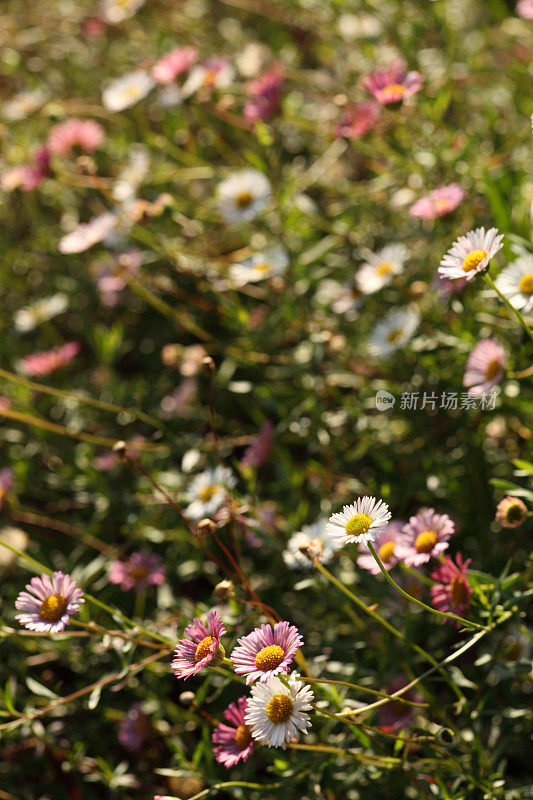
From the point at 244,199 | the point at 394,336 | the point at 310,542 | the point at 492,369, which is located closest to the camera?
the point at 310,542

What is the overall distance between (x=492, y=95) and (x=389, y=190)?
21.3 inches

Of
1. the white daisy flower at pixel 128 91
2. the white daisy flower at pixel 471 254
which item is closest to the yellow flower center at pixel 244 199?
the white daisy flower at pixel 128 91

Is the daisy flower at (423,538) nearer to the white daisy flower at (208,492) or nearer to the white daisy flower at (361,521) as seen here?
the white daisy flower at (361,521)

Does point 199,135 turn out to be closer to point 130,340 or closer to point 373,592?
point 130,340

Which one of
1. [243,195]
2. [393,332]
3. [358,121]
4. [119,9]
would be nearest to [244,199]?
[243,195]

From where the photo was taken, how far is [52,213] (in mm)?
2637

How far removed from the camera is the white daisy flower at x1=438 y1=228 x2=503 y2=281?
1.13 meters

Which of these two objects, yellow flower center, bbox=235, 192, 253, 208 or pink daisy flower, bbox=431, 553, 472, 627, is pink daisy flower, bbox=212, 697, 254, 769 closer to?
pink daisy flower, bbox=431, 553, 472, 627

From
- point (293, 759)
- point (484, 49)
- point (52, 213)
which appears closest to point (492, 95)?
point (484, 49)

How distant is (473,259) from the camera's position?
1.17 meters

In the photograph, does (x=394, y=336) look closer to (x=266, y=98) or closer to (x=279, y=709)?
(x=266, y=98)

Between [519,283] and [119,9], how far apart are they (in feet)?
6.35

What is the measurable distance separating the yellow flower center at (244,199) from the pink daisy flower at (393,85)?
400 millimetres

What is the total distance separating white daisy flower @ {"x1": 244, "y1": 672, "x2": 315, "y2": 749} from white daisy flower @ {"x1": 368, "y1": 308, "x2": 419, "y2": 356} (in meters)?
0.83
